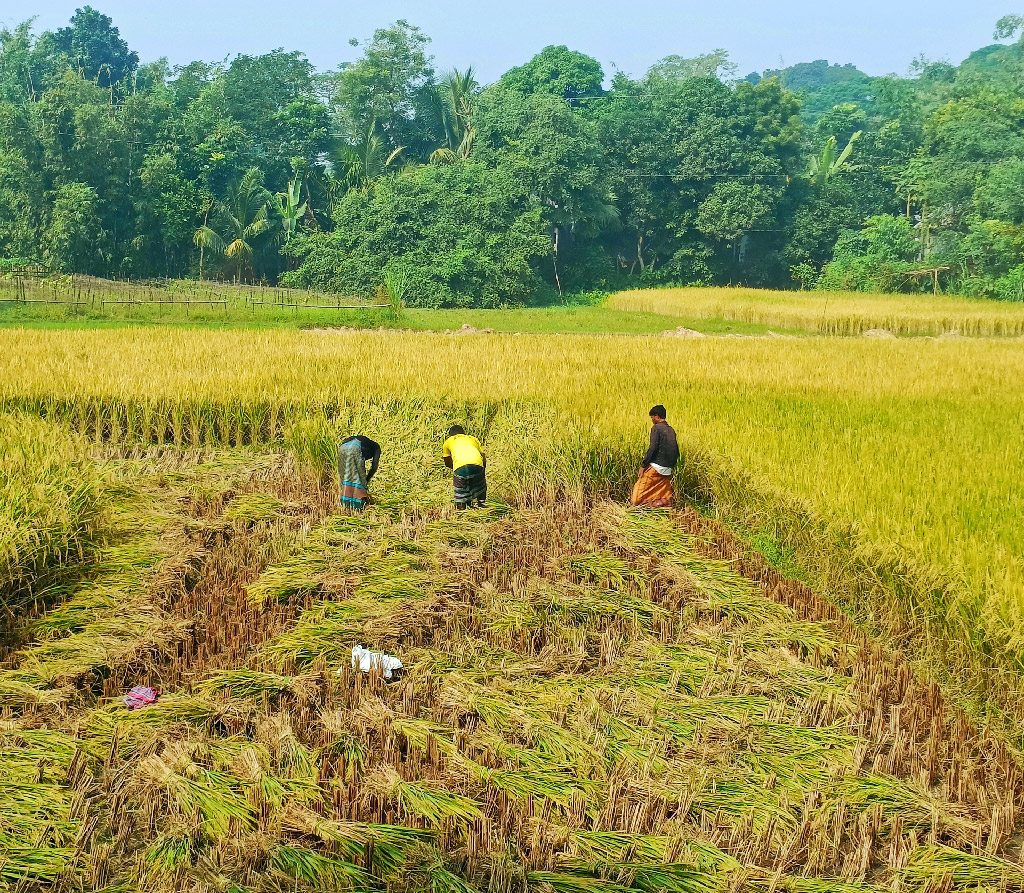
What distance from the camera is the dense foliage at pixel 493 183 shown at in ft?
93.0

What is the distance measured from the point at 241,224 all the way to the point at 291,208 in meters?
1.74

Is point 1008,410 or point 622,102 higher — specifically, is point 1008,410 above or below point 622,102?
below

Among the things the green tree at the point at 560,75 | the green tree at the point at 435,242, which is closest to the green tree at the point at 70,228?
the green tree at the point at 435,242

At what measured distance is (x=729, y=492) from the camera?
757 centimetres

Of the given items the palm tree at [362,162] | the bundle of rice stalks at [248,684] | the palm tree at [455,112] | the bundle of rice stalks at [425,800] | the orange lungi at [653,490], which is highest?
the palm tree at [455,112]

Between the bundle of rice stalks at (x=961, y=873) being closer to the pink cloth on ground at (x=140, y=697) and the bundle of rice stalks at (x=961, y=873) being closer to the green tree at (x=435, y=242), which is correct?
the pink cloth on ground at (x=140, y=697)

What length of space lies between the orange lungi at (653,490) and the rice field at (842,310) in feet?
53.3

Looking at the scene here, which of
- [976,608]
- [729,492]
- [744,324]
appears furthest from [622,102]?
[976,608]

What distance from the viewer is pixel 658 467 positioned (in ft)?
24.5

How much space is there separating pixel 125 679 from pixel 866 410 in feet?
25.0

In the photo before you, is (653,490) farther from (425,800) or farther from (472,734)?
(425,800)

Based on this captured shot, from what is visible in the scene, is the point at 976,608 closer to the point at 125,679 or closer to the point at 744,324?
the point at 125,679

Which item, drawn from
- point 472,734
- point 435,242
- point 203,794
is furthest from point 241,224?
point 203,794

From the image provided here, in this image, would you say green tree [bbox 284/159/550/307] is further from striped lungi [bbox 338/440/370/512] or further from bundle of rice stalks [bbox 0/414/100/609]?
bundle of rice stalks [bbox 0/414/100/609]
